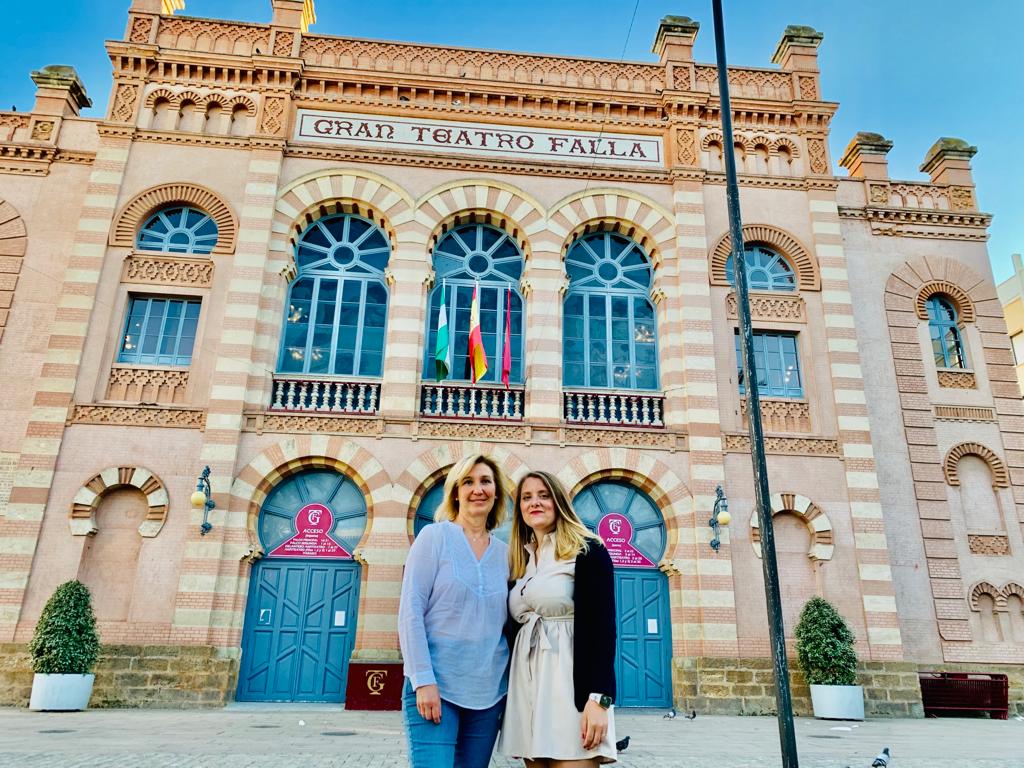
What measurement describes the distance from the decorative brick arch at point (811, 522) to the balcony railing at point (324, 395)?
8.10 meters

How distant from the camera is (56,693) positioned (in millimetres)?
11422

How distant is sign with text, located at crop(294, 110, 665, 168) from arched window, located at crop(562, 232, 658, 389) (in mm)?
2096

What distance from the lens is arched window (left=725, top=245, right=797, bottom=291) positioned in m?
16.7

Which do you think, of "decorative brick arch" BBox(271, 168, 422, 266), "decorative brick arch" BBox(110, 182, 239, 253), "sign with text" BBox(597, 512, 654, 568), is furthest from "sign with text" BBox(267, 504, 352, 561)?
"decorative brick arch" BBox(110, 182, 239, 253)

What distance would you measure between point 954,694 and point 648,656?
6.03 metres

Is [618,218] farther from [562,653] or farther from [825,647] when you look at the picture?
[562,653]

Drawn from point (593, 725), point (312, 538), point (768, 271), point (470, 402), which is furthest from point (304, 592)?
point (768, 271)

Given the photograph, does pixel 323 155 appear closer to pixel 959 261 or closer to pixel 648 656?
pixel 648 656

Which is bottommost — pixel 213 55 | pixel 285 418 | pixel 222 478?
pixel 222 478

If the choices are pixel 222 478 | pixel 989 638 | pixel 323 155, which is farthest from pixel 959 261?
pixel 222 478

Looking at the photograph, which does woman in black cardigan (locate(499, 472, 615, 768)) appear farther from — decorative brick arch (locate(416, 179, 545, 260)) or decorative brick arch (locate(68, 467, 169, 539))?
decorative brick arch (locate(416, 179, 545, 260))

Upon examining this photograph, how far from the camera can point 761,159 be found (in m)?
17.6

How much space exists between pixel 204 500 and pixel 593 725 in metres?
11.3

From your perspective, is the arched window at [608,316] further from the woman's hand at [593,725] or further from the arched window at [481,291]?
the woman's hand at [593,725]
